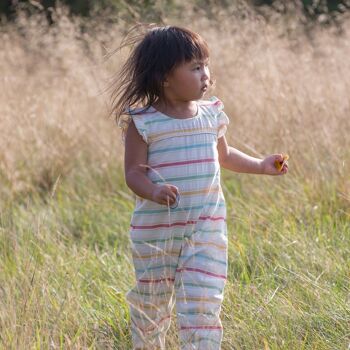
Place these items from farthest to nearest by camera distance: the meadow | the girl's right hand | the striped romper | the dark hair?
the meadow < the dark hair < the striped romper < the girl's right hand

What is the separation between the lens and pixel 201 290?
282 cm

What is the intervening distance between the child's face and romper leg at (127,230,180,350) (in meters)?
0.44

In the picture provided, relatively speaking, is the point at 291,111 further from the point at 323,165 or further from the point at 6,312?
the point at 6,312

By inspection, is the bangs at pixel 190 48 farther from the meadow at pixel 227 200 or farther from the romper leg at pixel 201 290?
the meadow at pixel 227 200

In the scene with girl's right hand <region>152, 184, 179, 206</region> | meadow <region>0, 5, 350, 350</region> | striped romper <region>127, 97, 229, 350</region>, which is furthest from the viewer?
meadow <region>0, 5, 350, 350</region>

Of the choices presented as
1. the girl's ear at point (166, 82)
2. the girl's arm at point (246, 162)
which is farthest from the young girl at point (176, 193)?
the girl's arm at point (246, 162)

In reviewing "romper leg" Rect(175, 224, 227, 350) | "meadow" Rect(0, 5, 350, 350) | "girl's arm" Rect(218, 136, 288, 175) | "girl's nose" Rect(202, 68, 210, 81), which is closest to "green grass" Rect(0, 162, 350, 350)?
"meadow" Rect(0, 5, 350, 350)

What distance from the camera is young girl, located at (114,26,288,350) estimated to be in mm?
2830

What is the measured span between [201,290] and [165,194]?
31 centimetres

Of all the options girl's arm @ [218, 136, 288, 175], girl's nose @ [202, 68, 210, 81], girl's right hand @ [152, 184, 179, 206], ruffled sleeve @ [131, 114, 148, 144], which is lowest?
girl's arm @ [218, 136, 288, 175]

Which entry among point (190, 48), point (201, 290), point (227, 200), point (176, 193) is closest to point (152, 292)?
point (201, 290)

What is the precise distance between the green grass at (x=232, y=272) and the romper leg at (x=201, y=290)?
0.57ft

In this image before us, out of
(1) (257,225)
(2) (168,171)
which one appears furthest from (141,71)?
(1) (257,225)

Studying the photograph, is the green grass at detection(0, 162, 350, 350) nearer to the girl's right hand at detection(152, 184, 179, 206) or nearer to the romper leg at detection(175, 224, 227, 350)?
the romper leg at detection(175, 224, 227, 350)
